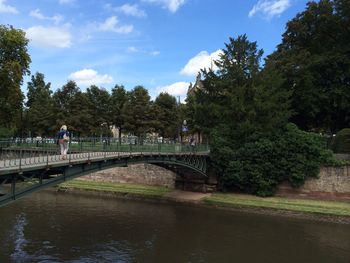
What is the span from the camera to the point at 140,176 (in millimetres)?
49406

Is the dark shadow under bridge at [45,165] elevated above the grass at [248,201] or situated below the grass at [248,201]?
above

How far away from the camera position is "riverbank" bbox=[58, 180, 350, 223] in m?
35.1

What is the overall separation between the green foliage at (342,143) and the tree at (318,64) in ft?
20.9

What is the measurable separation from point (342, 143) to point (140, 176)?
2237cm

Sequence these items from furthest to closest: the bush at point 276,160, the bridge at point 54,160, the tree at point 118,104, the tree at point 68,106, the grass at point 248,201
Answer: the tree at point 118,104 → the tree at point 68,106 → the bush at point 276,160 → the grass at point 248,201 → the bridge at point 54,160

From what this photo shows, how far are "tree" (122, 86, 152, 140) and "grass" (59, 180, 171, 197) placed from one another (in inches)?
664

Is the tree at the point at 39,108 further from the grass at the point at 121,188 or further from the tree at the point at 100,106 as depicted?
the grass at the point at 121,188

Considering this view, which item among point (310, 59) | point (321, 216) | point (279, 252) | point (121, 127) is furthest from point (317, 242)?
point (121, 127)

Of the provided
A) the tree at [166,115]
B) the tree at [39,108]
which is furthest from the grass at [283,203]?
the tree at [39,108]

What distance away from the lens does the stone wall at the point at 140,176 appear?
47.7 metres

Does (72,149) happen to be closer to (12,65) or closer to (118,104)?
(12,65)

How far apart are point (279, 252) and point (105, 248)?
9745 mm

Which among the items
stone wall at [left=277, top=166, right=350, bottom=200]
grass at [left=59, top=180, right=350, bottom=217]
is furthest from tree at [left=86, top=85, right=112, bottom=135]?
stone wall at [left=277, top=166, right=350, bottom=200]

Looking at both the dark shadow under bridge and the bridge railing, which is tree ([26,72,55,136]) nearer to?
the bridge railing
